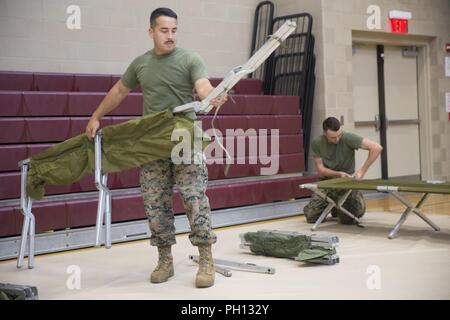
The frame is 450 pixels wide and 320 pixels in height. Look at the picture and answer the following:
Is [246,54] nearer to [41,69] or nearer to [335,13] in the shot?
[335,13]

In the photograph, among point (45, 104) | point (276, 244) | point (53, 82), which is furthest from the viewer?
point (53, 82)

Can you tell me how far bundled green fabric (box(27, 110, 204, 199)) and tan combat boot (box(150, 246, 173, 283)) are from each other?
0.57 meters

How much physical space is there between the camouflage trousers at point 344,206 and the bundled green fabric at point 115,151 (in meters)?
2.43

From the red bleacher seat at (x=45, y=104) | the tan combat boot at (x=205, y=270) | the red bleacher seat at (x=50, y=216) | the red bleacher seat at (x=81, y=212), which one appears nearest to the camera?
the tan combat boot at (x=205, y=270)

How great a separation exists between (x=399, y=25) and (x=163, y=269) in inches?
234

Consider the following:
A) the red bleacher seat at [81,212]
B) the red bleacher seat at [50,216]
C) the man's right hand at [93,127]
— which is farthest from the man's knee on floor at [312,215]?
the man's right hand at [93,127]

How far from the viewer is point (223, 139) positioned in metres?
6.66

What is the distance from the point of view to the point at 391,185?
517cm

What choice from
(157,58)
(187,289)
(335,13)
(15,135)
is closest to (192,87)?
(157,58)

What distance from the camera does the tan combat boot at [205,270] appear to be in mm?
3527

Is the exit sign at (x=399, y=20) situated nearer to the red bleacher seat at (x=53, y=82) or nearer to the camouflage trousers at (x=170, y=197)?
the red bleacher seat at (x=53, y=82)

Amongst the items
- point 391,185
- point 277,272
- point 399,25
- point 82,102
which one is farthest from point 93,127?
point 399,25

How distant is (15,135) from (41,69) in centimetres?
123

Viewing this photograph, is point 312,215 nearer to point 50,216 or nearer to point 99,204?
point 50,216
